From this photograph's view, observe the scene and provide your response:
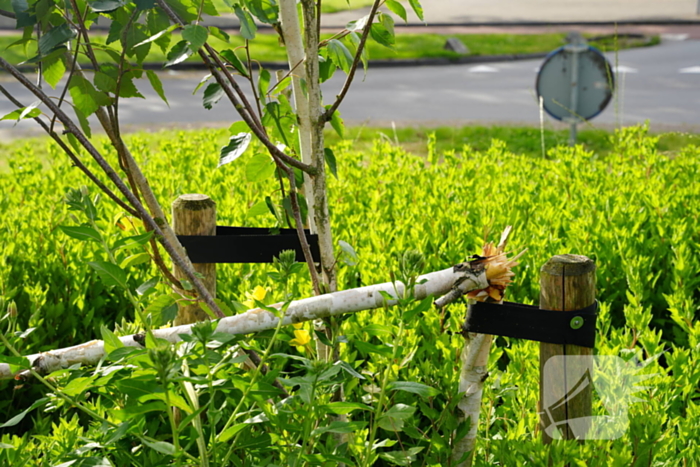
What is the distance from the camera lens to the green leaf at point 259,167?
2080 millimetres

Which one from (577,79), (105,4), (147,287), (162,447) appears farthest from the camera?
(577,79)

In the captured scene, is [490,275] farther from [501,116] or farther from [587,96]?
[501,116]

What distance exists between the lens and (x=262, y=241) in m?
2.24

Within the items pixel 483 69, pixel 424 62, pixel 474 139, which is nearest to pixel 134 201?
pixel 474 139

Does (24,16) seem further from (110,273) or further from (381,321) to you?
(381,321)

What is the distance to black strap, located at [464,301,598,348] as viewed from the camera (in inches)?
70.9

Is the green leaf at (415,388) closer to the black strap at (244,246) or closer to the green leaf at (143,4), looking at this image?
the black strap at (244,246)

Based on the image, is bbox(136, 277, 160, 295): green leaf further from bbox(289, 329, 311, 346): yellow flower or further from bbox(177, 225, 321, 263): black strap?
bbox(177, 225, 321, 263): black strap

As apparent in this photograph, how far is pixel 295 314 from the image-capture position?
1829 millimetres

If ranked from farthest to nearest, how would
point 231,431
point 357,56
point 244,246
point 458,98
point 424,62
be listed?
point 424,62, point 458,98, point 244,246, point 357,56, point 231,431

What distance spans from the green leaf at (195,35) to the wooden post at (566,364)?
971 millimetres

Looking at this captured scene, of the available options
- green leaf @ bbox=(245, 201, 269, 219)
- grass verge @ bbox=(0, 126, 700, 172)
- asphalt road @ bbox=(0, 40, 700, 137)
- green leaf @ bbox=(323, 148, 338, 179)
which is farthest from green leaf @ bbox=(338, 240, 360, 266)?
asphalt road @ bbox=(0, 40, 700, 137)

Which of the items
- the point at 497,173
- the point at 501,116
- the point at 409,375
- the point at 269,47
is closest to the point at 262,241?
the point at 409,375

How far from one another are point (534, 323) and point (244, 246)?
92 centimetres
